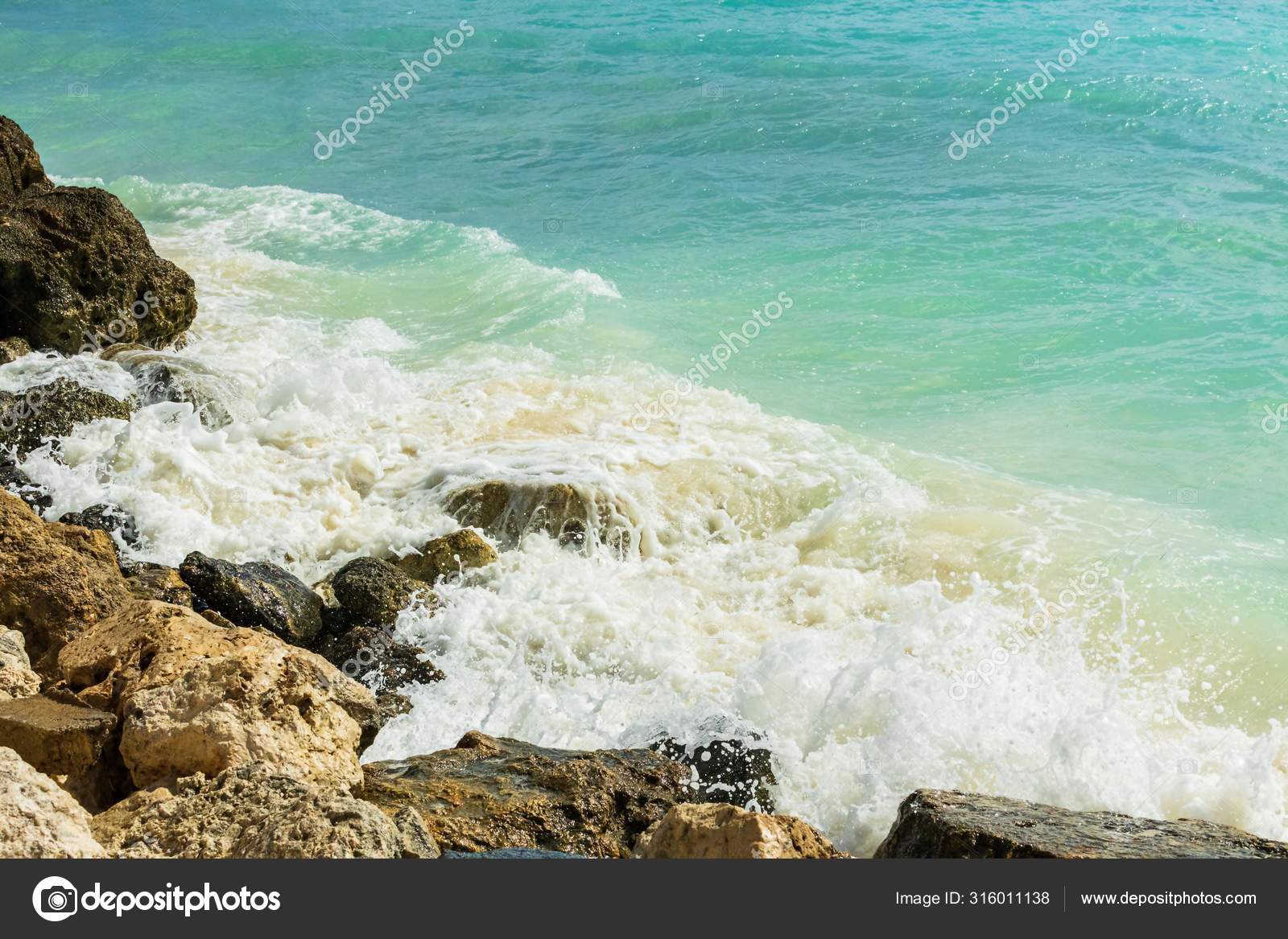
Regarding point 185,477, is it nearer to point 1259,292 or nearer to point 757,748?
point 757,748

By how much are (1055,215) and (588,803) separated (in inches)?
507

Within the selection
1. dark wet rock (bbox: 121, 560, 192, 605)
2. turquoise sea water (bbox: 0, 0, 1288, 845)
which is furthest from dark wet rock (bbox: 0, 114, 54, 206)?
dark wet rock (bbox: 121, 560, 192, 605)

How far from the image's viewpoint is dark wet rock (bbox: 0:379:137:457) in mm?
9328

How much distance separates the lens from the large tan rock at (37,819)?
3869 mm

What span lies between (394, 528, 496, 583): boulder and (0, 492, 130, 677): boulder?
91.4 inches

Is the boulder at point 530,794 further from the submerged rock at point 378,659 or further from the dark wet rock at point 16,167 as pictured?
the dark wet rock at point 16,167

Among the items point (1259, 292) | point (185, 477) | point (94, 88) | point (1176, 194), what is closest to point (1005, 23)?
point (1176, 194)

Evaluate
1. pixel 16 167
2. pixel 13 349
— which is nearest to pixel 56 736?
pixel 13 349

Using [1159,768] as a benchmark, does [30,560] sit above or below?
above

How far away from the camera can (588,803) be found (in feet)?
18.1

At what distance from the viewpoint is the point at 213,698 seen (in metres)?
5.05

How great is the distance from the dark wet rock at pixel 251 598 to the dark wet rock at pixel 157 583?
109 mm

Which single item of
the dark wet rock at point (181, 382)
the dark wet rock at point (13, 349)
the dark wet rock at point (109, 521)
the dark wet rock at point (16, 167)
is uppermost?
the dark wet rock at point (16, 167)
